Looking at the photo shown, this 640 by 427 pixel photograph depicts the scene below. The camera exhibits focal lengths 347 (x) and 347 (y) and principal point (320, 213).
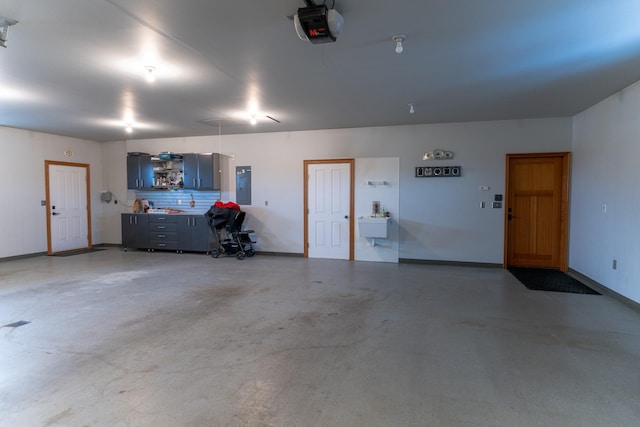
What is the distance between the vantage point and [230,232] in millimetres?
7383

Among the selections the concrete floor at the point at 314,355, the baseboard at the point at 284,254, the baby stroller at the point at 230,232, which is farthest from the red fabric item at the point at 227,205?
the concrete floor at the point at 314,355

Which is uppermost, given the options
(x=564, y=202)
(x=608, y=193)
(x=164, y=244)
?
(x=608, y=193)

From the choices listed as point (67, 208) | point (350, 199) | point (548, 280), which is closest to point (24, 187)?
point (67, 208)

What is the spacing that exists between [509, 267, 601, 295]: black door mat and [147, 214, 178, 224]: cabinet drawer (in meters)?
6.89

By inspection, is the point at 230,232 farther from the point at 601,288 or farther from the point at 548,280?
the point at 601,288

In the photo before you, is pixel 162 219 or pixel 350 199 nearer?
pixel 350 199

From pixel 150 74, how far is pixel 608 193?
19.6 ft

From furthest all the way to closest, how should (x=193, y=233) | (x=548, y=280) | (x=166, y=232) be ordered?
(x=166, y=232) → (x=193, y=233) → (x=548, y=280)

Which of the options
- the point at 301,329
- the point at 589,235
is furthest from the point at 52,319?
the point at 589,235

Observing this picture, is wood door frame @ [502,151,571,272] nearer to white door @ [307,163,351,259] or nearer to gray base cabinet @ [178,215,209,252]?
white door @ [307,163,351,259]

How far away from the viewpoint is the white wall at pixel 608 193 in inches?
163

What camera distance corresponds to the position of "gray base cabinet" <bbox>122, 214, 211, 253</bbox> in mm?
7605

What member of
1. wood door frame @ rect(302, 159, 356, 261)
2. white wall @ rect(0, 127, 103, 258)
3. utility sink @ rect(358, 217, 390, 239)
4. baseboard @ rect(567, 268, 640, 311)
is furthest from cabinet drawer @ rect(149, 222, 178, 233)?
baseboard @ rect(567, 268, 640, 311)

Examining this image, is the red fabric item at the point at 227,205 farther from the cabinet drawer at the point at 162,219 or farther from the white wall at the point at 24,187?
the white wall at the point at 24,187
